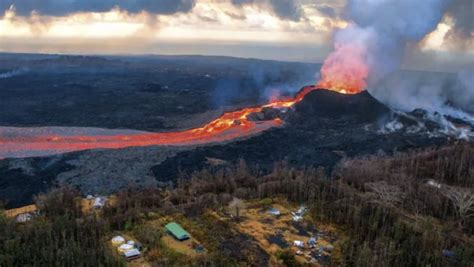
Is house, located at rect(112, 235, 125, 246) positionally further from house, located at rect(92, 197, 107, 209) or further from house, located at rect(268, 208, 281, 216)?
house, located at rect(268, 208, 281, 216)

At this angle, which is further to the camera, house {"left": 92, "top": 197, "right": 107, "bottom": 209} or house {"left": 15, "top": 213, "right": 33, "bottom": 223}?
house {"left": 92, "top": 197, "right": 107, "bottom": 209}

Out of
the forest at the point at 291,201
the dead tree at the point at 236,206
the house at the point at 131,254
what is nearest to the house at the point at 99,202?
the forest at the point at 291,201

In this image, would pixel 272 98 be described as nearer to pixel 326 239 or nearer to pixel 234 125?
pixel 234 125

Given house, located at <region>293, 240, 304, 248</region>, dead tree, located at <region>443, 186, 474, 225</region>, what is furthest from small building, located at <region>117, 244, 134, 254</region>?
dead tree, located at <region>443, 186, 474, 225</region>

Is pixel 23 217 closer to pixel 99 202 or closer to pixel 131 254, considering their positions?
pixel 99 202

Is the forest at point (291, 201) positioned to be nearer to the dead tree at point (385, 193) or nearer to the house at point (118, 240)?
the dead tree at point (385, 193)

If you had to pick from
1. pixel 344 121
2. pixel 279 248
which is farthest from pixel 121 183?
pixel 344 121
